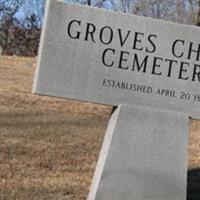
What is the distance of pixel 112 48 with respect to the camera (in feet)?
22.2

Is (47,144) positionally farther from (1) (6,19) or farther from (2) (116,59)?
(1) (6,19)

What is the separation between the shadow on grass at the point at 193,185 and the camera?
25.6 ft

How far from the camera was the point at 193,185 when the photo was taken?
27.0 ft

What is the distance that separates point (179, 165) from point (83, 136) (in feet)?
11.5

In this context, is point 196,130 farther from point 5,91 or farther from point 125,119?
point 125,119

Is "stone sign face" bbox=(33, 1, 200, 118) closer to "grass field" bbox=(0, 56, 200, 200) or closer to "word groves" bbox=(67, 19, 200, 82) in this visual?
"word groves" bbox=(67, 19, 200, 82)

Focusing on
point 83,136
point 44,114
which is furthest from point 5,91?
point 83,136

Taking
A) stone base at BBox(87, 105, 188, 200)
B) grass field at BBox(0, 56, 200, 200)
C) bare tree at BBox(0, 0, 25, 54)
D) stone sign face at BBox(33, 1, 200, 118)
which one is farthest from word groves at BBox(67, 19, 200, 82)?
bare tree at BBox(0, 0, 25, 54)

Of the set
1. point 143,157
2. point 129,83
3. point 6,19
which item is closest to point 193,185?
point 143,157

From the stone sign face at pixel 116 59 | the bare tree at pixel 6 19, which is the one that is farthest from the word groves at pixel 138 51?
A: the bare tree at pixel 6 19

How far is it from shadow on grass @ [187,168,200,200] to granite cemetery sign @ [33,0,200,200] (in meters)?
1.01

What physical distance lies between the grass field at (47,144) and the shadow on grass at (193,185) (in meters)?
0.07

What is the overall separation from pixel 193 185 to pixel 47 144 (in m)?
2.04

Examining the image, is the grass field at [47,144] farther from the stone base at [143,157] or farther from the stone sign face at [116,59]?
the stone sign face at [116,59]
